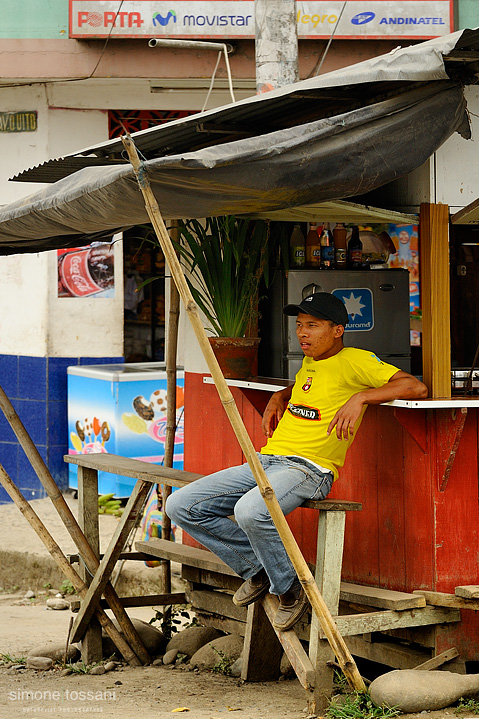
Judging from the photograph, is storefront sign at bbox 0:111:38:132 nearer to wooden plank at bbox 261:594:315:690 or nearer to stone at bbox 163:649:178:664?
stone at bbox 163:649:178:664

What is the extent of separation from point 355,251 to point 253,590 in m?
1.92

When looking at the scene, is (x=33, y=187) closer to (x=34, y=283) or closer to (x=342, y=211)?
(x=34, y=283)

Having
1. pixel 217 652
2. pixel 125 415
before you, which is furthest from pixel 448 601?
pixel 125 415

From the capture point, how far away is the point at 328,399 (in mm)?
4441

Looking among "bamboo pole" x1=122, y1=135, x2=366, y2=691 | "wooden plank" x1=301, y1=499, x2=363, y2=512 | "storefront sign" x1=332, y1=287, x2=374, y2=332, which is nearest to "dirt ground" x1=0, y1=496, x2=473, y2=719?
"bamboo pole" x1=122, y1=135, x2=366, y2=691

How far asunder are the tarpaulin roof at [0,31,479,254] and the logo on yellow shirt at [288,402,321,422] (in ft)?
3.39

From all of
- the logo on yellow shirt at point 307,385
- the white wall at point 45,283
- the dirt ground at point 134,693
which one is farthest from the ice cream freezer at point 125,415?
the logo on yellow shirt at point 307,385

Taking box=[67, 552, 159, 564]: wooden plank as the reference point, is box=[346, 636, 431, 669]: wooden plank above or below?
below

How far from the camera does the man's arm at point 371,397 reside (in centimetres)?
420

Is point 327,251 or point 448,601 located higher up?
point 327,251

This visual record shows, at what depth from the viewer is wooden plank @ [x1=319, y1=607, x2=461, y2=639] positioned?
416 cm

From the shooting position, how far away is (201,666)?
5410 mm

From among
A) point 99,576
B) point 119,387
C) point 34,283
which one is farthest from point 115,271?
point 99,576

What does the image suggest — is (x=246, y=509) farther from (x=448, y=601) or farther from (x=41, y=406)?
(x=41, y=406)
